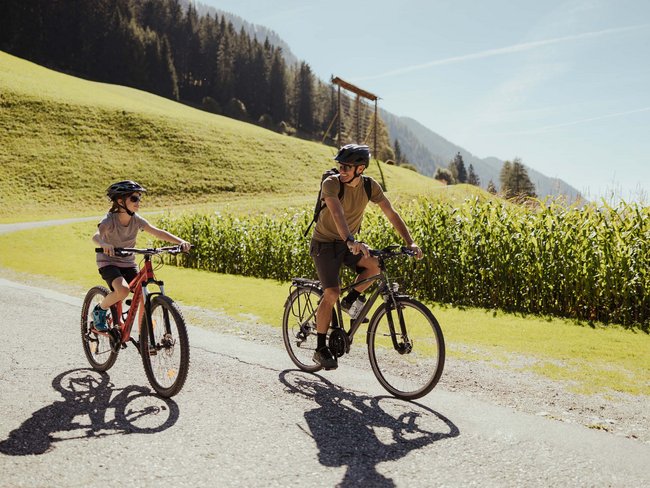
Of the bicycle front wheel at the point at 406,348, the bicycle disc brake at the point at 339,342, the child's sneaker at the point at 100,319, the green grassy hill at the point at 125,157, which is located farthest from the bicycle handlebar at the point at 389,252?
the green grassy hill at the point at 125,157

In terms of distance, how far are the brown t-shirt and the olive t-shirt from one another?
184cm

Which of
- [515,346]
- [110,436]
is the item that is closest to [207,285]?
[515,346]

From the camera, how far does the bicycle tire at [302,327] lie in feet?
19.8

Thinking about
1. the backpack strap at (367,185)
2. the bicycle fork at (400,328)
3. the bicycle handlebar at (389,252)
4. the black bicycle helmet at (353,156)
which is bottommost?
the bicycle fork at (400,328)

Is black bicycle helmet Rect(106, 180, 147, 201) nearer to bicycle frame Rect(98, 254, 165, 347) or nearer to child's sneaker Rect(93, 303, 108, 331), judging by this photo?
bicycle frame Rect(98, 254, 165, 347)

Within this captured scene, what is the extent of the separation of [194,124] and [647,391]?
64908 mm

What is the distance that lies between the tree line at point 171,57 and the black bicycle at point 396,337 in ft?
283

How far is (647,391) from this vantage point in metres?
5.50

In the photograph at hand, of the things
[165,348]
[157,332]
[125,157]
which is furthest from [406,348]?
[125,157]

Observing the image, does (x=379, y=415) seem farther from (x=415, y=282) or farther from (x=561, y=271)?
(x=415, y=282)

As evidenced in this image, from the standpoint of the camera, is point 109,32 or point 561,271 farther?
point 109,32

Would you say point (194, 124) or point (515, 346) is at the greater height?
point (194, 124)

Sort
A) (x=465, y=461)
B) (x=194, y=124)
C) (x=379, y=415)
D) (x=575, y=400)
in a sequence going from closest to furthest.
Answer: (x=465, y=461) < (x=379, y=415) < (x=575, y=400) < (x=194, y=124)

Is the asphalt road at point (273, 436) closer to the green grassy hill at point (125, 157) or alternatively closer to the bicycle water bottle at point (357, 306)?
the bicycle water bottle at point (357, 306)
